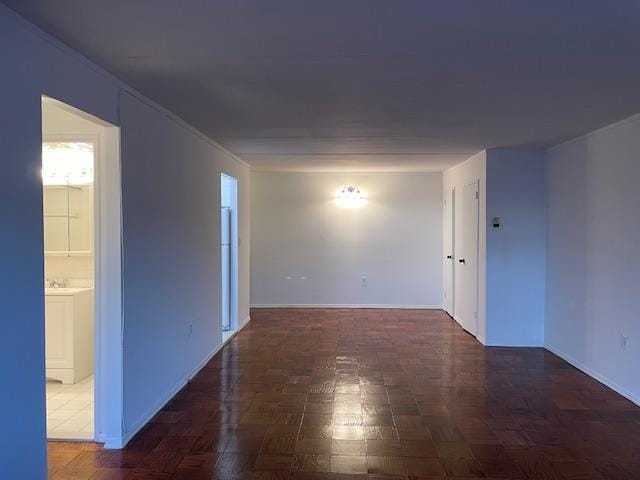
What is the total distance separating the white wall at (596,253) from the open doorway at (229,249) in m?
3.65

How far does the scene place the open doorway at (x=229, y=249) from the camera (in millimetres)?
6250

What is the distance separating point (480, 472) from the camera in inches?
106

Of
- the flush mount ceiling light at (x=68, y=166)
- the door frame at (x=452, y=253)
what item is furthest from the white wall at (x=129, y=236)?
the door frame at (x=452, y=253)

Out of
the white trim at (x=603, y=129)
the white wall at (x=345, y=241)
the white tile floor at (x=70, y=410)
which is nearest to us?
the white tile floor at (x=70, y=410)

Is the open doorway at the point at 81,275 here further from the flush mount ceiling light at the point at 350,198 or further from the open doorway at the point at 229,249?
the flush mount ceiling light at the point at 350,198

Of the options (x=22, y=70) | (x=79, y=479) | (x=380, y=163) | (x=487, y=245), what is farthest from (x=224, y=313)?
(x=22, y=70)

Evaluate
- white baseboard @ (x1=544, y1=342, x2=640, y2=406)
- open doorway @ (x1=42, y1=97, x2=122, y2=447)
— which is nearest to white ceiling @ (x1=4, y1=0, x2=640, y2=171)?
open doorway @ (x1=42, y1=97, x2=122, y2=447)

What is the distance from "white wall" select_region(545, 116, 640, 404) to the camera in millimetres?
3848

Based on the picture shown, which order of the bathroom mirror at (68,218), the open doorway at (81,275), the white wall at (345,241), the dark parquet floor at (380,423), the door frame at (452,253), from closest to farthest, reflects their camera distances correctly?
the dark parquet floor at (380,423), the open doorway at (81,275), the bathroom mirror at (68,218), the door frame at (452,253), the white wall at (345,241)

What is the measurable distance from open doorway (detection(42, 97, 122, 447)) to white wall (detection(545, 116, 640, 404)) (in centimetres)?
371

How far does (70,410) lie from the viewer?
3.57 meters

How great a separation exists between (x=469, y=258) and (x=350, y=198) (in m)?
2.47

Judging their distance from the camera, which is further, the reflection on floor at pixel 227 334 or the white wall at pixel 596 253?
the reflection on floor at pixel 227 334

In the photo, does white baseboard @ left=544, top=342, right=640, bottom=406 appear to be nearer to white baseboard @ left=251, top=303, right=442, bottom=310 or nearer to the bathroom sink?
white baseboard @ left=251, top=303, right=442, bottom=310
